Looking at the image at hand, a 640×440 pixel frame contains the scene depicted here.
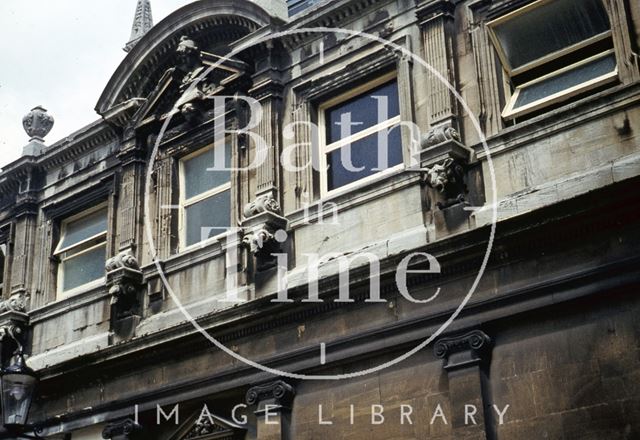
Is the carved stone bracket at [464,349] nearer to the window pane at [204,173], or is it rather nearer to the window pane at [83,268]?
the window pane at [204,173]

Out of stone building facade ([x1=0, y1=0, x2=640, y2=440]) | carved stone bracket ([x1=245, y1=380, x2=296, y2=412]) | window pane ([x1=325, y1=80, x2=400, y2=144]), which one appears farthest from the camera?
window pane ([x1=325, y1=80, x2=400, y2=144])

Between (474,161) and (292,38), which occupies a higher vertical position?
(292,38)

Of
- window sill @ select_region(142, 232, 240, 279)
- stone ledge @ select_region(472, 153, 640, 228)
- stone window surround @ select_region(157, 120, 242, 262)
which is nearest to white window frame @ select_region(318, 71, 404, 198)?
stone window surround @ select_region(157, 120, 242, 262)

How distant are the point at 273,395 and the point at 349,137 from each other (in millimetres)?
3786

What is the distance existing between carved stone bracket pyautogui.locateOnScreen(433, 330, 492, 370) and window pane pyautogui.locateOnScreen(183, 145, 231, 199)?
17.9ft

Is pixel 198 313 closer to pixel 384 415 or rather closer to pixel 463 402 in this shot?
pixel 384 415

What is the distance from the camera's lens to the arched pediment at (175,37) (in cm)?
1677

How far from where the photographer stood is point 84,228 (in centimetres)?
1914

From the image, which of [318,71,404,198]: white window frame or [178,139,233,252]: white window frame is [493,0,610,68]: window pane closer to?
[318,71,404,198]: white window frame

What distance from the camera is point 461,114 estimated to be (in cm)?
1359

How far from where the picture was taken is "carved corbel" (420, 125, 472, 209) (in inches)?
516

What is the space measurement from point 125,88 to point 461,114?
7.17 meters

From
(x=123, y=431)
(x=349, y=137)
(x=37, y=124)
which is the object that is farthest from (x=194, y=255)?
(x=37, y=124)

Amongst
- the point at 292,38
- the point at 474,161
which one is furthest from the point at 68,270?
the point at 474,161
